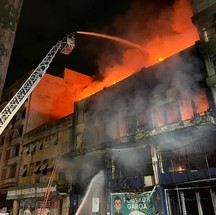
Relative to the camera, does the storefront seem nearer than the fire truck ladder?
Yes

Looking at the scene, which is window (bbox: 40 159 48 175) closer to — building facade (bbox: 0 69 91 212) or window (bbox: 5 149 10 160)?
building facade (bbox: 0 69 91 212)

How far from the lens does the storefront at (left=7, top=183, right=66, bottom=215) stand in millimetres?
20656

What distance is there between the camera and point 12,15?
4.91 feet

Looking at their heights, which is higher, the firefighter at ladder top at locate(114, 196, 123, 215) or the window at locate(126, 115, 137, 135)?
the window at locate(126, 115, 137, 135)

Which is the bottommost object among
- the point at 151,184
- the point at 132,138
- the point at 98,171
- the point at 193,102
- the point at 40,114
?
the point at 151,184

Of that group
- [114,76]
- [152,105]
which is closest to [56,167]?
[152,105]

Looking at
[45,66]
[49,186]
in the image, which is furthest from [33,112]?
[45,66]

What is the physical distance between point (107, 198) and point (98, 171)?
251cm

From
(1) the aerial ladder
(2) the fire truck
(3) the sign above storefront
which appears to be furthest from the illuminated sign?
(1) the aerial ladder

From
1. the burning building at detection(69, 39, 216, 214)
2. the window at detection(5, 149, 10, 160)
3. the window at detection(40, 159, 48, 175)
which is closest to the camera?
the burning building at detection(69, 39, 216, 214)

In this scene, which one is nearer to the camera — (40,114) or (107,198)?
(107,198)

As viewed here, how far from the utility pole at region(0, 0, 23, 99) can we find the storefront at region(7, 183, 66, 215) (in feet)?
66.6

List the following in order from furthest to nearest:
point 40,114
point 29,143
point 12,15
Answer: point 40,114 → point 29,143 → point 12,15

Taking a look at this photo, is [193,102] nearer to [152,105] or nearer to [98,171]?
[152,105]
